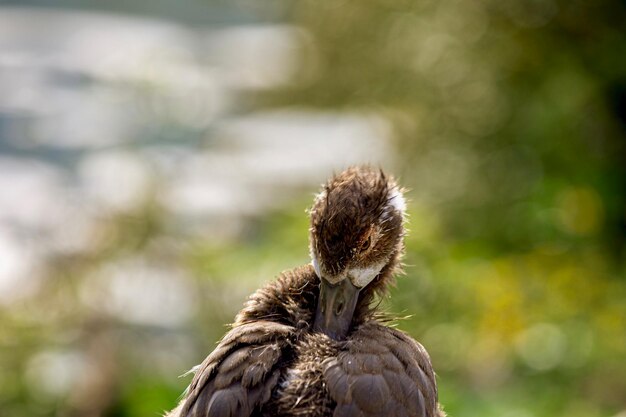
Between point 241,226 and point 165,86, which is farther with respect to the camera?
point 165,86

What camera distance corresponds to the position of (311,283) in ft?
13.3

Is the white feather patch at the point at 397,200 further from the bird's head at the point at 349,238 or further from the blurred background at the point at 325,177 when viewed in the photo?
the blurred background at the point at 325,177

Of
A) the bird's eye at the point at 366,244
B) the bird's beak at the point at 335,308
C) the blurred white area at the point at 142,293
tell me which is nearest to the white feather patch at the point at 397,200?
the bird's eye at the point at 366,244

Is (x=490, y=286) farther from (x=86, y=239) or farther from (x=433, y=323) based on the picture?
(x=86, y=239)

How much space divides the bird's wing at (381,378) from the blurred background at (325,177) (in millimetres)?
2253

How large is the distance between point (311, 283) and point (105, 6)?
1209 cm

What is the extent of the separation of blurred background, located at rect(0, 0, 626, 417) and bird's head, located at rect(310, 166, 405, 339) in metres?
1.77

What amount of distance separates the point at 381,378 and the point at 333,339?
31 centimetres

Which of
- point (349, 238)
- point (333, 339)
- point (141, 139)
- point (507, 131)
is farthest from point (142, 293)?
point (333, 339)

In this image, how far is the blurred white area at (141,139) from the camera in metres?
7.45

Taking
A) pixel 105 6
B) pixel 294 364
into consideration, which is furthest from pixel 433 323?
pixel 105 6

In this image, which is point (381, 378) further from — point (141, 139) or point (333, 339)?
point (141, 139)

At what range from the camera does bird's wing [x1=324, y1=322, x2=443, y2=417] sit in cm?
336

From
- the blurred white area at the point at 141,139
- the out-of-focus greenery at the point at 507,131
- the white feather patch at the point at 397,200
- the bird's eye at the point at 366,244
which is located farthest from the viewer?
the out-of-focus greenery at the point at 507,131
